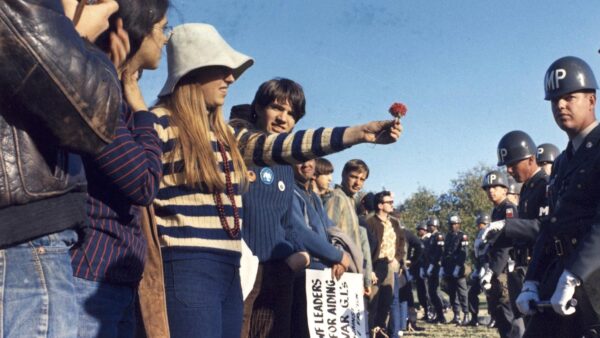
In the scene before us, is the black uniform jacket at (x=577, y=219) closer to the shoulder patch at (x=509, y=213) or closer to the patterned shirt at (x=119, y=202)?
the patterned shirt at (x=119, y=202)

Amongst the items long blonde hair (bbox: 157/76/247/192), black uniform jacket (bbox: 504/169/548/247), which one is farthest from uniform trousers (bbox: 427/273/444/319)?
long blonde hair (bbox: 157/76/247/192)

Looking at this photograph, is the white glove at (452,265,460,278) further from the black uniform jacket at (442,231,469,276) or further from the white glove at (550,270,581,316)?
the white glove at (550,270,581,316)

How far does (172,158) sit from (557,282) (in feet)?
8.18

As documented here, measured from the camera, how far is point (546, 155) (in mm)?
9508

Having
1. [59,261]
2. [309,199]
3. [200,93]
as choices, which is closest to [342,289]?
[309,199]

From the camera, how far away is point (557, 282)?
14.2 ft

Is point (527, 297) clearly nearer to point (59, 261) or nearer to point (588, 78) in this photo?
point (588, 78)

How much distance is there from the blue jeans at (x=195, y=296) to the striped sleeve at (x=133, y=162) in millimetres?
724

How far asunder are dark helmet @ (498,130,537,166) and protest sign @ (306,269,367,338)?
10.8 feet

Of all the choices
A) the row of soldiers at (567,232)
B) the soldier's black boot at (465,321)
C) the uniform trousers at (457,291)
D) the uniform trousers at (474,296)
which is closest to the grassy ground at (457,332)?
the uniform trousers at (474,296)

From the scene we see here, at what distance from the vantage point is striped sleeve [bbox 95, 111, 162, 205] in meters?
2.06

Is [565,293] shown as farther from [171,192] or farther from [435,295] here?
[435,295]

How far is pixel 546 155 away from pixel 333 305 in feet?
17.4

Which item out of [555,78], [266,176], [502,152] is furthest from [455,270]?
[266,176]
